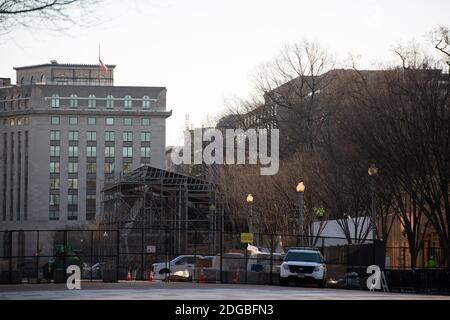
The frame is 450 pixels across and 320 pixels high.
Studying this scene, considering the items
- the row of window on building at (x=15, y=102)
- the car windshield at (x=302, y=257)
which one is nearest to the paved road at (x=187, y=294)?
the car windshield at (x=302, y=257)

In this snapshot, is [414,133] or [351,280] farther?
[414,133]

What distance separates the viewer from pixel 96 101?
17400 cm

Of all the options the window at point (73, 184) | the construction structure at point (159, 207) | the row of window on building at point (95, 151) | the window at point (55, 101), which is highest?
the window at point (55, 101)

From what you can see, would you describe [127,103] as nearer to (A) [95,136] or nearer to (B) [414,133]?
(A) [95,136]

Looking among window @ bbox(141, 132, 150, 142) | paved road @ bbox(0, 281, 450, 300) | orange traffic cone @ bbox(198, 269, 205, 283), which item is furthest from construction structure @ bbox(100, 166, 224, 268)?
window @ bbox(141, 132, 150, 142)

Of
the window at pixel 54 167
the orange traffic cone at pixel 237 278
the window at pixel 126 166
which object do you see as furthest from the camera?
the window at pixel 126 166

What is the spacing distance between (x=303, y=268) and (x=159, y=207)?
34.8 meters

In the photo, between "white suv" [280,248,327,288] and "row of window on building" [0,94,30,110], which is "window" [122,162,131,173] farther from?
"white suv" [280,248,327,288]

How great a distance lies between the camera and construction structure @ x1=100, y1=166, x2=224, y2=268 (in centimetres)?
7019

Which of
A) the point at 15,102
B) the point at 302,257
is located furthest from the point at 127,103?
the point at 302,257

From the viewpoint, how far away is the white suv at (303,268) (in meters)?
42.6

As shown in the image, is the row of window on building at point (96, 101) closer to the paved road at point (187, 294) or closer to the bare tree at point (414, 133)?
the bare tree at point (414, 133)
